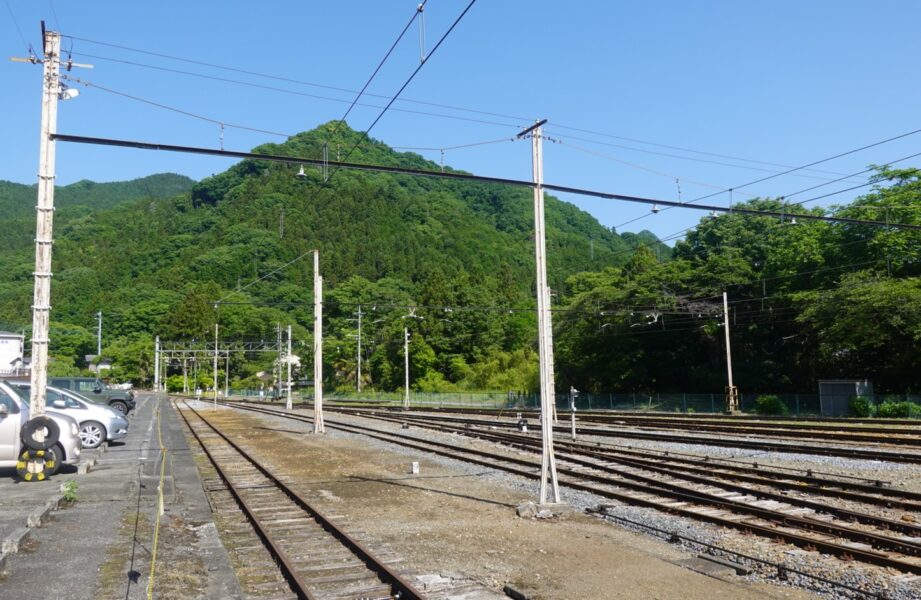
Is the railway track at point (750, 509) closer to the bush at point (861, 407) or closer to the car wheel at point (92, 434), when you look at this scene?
the car wheel at point (92, 434)

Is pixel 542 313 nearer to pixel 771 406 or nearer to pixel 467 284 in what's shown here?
pixel 771 406

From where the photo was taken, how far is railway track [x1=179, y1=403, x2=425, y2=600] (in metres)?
8.42

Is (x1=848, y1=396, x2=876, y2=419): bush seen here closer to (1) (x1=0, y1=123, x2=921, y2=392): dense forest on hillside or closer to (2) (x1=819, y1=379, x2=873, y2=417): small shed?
(2) (x1=819, y1=379, x2=873, y2=417): small shed

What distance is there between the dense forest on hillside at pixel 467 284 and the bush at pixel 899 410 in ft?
16.2

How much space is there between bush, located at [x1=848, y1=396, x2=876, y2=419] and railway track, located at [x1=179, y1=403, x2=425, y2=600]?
31.2 meters

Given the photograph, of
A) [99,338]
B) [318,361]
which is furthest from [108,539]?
[99,338]

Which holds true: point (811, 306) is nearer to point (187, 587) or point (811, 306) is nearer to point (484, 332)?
point (187, 587)

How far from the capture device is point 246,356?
142000 millimetres

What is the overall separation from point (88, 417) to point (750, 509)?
19207mm

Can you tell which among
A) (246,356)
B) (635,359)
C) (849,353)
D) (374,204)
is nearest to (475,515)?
(849,353)

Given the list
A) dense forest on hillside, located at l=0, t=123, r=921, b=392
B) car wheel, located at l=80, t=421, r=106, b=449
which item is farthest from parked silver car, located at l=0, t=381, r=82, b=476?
dense forest on hillside, located at l=0, t=123, r=921, b=392

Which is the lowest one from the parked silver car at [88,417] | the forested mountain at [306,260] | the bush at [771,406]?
the bush at [771,406]

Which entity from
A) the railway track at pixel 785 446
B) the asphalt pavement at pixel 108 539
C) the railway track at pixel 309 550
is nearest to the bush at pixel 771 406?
the railway track at pixel 785 446

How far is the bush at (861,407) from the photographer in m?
37.2
